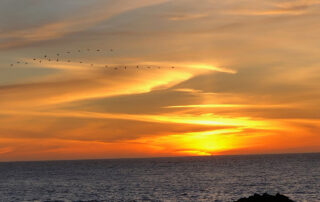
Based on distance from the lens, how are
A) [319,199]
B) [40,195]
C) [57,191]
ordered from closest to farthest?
[319,199], [40,195], [57,191]

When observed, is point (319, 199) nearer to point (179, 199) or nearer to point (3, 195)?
point (179, 199)

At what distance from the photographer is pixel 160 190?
108 m

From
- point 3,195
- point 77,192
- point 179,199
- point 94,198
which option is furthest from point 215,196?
point 3,195

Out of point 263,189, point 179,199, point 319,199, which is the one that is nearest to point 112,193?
point 179,199

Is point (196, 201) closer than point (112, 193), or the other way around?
point (196, 201)

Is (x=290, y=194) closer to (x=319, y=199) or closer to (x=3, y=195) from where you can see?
(x=319, y=199)

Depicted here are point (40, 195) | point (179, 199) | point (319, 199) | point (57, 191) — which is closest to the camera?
point (319, 199)

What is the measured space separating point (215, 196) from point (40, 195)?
35.0 meters

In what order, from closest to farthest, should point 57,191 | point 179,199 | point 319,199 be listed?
1. point 319,199
2. point 179,199
3. point 57,191

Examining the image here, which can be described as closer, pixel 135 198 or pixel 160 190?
pixel 135 198

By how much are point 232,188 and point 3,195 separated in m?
46.2

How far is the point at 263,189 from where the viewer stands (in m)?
105

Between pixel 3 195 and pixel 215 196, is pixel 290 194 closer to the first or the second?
pixel 215 196

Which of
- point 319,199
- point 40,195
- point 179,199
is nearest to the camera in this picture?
point 319,199
